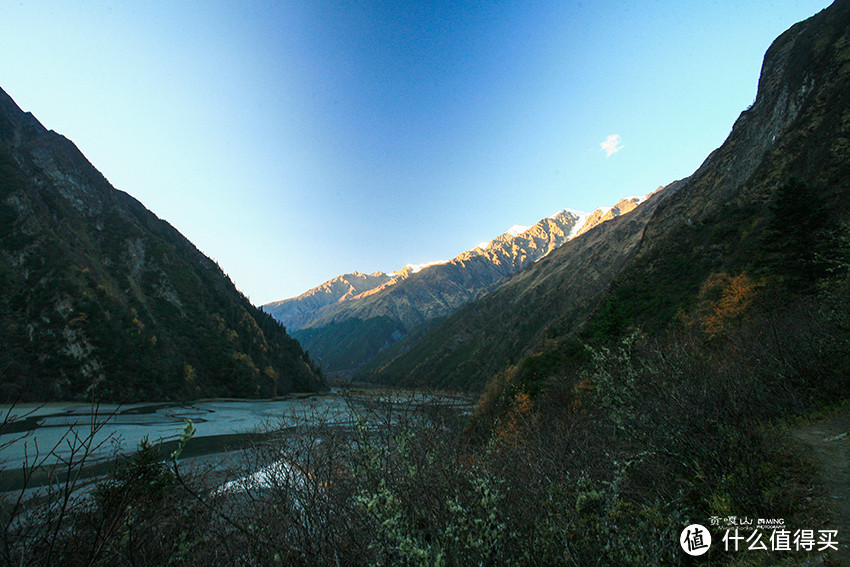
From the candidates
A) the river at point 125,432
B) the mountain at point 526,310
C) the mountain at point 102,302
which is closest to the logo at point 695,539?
the river at point 125,432

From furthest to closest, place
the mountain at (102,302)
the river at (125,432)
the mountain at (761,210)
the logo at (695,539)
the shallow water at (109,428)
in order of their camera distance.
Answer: the mountain at (102,302), the shallow water at (109,428), the river at (125,432), the mountain at (761,210), the logo at (695,539)

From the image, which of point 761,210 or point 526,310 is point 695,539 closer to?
point 761,210

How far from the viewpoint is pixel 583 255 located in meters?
148

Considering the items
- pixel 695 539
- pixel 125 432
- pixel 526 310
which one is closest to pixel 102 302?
pixel 125 432

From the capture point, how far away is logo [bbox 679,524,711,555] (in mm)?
5707

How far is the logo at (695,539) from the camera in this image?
5707 mm

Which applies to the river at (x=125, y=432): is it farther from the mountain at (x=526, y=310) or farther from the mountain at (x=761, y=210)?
the mountain at (x=526, y=310)

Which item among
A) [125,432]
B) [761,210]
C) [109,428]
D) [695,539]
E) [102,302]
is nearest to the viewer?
[695,539]

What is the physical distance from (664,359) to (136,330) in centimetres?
11470

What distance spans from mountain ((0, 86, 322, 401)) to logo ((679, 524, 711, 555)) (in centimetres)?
7197

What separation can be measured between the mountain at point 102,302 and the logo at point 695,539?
71973 millimetres

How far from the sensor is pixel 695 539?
5918mm

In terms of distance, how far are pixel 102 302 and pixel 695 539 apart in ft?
388

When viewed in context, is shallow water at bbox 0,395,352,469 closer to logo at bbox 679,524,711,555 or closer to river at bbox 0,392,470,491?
river at bbox 0,392,470,491
